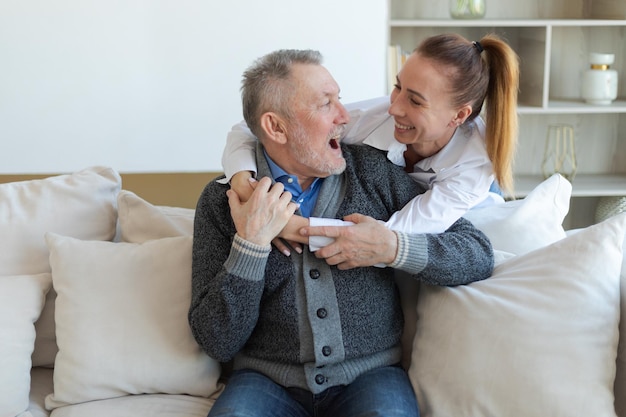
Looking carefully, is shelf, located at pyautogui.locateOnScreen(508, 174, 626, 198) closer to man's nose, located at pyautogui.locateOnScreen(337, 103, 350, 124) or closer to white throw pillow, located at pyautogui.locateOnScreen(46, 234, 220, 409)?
man's nose, located at pyautogui.locateOnScreen(337, 103, 350, 124)

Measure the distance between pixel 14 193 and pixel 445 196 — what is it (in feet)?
3.46

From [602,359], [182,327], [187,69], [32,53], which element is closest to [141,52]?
[187,69]

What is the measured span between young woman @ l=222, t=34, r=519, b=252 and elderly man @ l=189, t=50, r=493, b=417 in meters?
0.07

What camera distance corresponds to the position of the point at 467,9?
11.5ft

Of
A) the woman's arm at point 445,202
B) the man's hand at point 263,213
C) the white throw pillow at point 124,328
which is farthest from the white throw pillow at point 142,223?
the woman's arm at point 445,202

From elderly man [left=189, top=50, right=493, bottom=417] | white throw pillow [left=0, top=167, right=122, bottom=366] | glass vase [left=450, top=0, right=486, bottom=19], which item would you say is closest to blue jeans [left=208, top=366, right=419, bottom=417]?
elderly man [left=189, top=50, right=493, bottom=417]

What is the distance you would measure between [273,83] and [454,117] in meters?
0.43

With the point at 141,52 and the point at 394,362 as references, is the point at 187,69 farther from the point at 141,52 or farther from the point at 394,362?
the point at 394,362

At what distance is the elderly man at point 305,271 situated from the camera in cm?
169

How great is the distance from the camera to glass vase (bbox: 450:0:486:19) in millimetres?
3496

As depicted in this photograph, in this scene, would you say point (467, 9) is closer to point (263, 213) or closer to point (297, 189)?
point (297, 189)

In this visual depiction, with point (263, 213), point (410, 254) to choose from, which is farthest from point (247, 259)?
point (410, 254)

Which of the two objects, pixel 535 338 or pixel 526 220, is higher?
pixel 526 220

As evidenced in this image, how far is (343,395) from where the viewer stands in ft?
5.67
